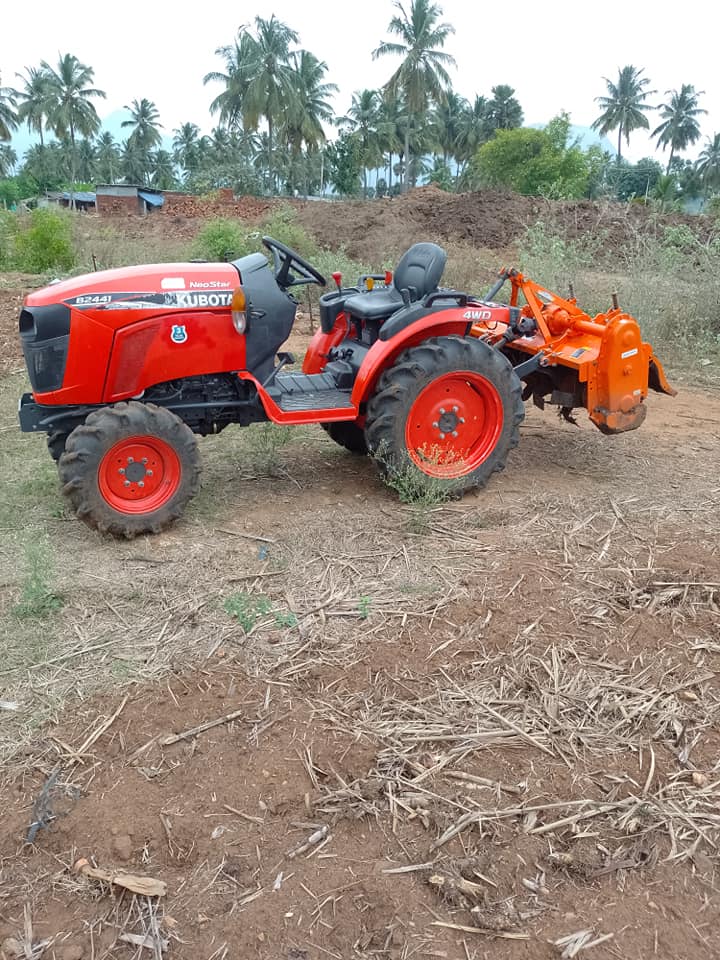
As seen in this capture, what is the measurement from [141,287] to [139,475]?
0.99 m

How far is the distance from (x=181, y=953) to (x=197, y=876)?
232 millimetres

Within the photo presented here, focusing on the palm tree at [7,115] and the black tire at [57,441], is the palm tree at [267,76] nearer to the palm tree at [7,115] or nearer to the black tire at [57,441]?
the palm tree at [7,115]

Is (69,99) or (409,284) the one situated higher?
(69,99)

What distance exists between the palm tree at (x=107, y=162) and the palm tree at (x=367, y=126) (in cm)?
1789

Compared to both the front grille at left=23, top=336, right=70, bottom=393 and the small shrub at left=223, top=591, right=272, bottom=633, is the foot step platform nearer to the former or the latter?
the front grille at left=23, top=336, right=70, bottom=393

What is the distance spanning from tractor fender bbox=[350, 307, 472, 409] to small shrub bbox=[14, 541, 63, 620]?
199cm

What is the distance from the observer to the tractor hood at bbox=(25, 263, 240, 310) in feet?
13.5

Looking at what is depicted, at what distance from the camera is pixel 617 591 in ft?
12.4

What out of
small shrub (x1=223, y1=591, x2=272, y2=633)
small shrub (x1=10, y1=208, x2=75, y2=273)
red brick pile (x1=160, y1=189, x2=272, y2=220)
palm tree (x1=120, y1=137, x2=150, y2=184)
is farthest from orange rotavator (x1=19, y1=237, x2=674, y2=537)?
palm tree (x1=120, y1=137, x2=150, y2=184)

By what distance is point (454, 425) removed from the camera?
497cm

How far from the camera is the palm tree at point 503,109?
5150 cm

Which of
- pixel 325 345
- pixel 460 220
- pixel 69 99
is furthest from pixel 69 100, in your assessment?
pixel 325 345

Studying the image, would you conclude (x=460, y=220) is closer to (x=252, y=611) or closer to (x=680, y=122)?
(x=252, y=611)

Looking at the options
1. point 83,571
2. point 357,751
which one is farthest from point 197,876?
point 83,571
